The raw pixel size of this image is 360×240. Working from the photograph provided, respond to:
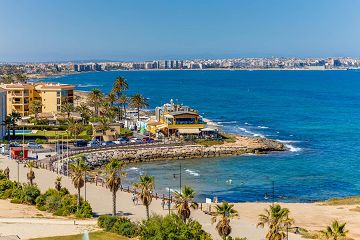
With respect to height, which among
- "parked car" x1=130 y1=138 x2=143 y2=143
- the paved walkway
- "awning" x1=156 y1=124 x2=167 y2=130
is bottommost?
the paved walkway

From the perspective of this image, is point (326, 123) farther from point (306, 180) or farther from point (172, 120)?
point (306, 180)

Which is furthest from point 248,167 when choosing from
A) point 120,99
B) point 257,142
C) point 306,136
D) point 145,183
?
point 120,99

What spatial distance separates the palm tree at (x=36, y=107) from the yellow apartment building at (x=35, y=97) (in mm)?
3080

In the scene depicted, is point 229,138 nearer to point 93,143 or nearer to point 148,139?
point 148,139

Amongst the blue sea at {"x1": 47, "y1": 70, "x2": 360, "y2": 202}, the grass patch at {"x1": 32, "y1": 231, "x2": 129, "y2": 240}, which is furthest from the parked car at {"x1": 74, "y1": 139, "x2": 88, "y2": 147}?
the grass patch at {"x1": 32, "y1": 231, "x2": 129, "y2": 240}

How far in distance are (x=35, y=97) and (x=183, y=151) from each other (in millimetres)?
42295

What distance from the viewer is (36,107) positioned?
351ft

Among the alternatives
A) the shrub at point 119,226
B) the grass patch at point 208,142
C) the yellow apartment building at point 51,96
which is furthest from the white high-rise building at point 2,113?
the shrub at point 119,226

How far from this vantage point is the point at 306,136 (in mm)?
104312

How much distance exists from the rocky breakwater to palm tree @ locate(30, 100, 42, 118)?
2902 cm

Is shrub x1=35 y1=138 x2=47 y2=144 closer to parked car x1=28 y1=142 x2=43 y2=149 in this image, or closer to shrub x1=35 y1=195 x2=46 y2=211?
parked car x1=28 y1=142 x2=43 y2=149

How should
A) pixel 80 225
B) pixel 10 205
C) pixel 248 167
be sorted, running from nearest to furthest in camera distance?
pixel 80 225 < pixel 10 205 < pixel 248 167

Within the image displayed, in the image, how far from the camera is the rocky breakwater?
80.5m

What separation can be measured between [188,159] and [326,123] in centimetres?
5112
